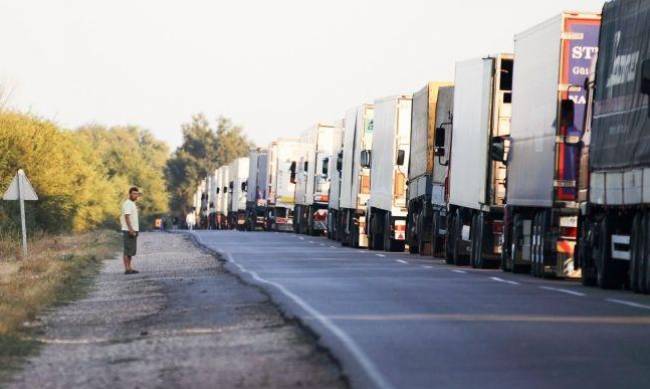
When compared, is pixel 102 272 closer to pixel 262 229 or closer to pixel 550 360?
pixel 550 360

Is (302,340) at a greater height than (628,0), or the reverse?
(628,0)

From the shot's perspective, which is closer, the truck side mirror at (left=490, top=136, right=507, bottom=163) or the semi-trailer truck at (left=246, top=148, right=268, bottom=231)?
the truck side mirror at (left=490, top=136, right=507, bottom=163)

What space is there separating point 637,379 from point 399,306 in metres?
7.40

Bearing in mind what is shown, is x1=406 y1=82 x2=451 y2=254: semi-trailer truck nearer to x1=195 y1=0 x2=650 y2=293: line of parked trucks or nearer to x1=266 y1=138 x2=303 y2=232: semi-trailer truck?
x1=195 y1=0 x2=650 y2=293: line of parked trucks

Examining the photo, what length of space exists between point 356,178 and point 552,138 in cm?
2335

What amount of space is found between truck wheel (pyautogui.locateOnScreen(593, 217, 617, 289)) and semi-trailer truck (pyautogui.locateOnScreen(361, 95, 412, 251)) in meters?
19.5

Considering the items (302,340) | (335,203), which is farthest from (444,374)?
(335,203)

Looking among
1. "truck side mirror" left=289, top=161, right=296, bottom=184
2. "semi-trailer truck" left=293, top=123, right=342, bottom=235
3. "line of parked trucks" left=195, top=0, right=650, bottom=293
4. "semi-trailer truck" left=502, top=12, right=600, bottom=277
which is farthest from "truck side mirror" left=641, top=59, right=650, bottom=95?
"truck side mirror" left=289, top=161, right=296, bottom=184

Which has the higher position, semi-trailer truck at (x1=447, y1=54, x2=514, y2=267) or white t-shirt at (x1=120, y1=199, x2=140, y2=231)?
semi-trailer truck at (x1=447, y1=54, x2=514, y2=267)

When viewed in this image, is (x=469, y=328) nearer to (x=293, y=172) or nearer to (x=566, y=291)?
(x=566, y=291)

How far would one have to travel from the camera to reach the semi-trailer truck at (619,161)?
900 inches

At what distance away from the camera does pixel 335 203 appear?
191ft

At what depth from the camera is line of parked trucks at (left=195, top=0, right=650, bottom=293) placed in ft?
78.0

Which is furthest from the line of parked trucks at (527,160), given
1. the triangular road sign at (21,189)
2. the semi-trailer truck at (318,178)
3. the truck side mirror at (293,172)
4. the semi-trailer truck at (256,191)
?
the semi-trailer truck at (256,191)
